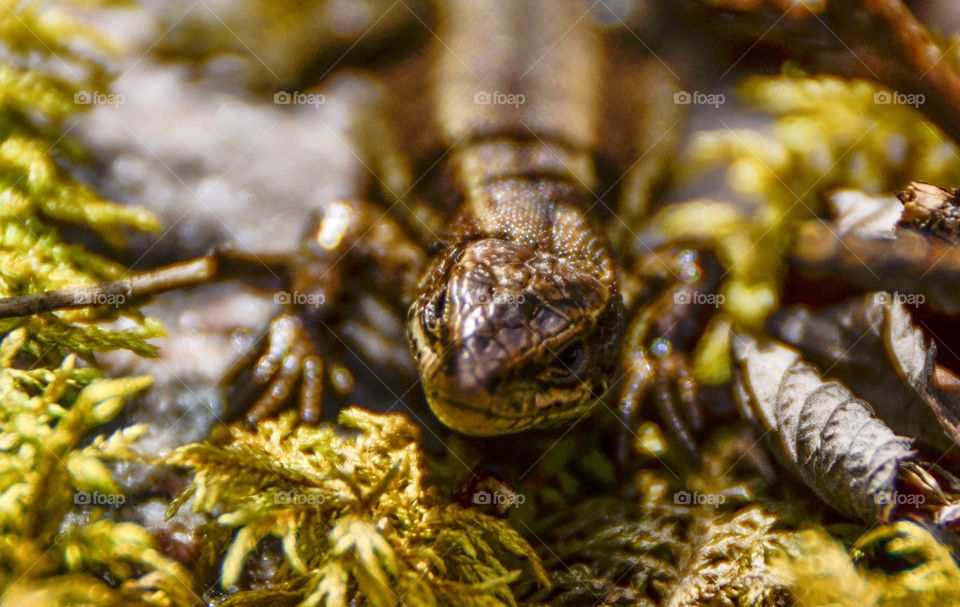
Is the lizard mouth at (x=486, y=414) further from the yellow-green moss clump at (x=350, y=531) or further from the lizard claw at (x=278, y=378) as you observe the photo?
the lizard claw at (x=278, y=378)

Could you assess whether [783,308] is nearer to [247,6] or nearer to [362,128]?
[362,128]

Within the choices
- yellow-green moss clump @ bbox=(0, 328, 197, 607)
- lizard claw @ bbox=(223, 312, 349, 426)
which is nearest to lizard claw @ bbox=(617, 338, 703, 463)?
lizard claw @ bbox=(223, 312, 349, 426)

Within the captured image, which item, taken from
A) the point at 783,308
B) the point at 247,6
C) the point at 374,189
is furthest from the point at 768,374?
the point at 247,6

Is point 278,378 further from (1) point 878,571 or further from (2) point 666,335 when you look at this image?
(1) point 878,571

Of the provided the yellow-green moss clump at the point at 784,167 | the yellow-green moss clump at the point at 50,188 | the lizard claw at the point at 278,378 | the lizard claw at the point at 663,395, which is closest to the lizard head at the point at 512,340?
the lizard claw at the point at 663,395

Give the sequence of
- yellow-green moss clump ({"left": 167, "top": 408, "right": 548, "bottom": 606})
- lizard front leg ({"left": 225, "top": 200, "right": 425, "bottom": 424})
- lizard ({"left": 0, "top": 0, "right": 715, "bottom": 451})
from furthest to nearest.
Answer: lizard front leg ({"left": 225, "top": 200, "right": 425, "bottom": 424}), lizard ({"left": 0, "top": 0, "right": 715, "bottom": 451}), yellow-green moss clump ({"left": 167, "top": 408, "right": 548, "bottom": 606})

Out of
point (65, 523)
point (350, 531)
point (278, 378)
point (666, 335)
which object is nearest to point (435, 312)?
point (278, 378)

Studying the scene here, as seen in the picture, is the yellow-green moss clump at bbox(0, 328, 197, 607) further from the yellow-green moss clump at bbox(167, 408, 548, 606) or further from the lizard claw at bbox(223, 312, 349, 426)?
the lizard claw at bbox(223, 312, 349, 426)
